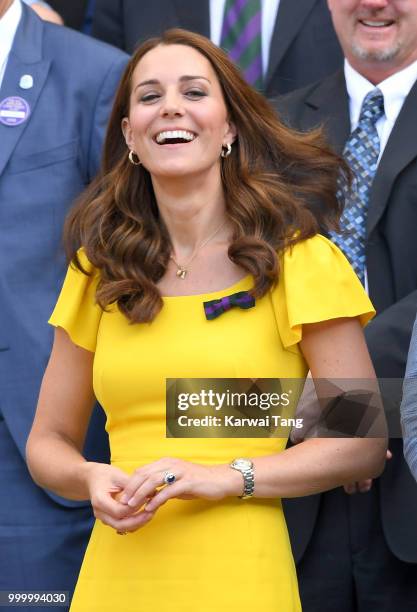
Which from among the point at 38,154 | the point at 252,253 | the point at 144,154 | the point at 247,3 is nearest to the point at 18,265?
the point at 38,154

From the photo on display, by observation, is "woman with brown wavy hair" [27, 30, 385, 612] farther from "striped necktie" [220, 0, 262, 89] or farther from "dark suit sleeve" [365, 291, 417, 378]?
"striped necktie" [220, 0, 262, 89]

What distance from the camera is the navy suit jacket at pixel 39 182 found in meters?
4.14

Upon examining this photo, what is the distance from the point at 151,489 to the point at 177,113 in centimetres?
98

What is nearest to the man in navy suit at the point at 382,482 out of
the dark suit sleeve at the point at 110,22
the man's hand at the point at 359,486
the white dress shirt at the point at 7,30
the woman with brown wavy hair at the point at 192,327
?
the man's hand at the point at 359,486

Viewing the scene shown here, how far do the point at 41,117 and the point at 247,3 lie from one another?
1.05m

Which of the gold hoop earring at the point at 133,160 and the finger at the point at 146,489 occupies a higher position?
the gold hoop earring at the point at 133,160

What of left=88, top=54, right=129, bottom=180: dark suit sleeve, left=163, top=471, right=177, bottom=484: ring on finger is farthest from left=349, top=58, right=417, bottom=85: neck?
left=163, top=471, right=177, bottom=484: ring on finger

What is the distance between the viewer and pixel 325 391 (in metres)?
3.37

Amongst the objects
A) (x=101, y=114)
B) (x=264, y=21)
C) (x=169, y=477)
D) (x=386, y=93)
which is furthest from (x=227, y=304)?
(x=264, y=21)

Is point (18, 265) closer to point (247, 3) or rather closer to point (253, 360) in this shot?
point (253, 360)

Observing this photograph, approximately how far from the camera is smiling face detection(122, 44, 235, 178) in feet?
11.8

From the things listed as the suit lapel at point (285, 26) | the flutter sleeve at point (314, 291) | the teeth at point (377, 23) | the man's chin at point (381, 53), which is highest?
the teeth at point (377, 23)

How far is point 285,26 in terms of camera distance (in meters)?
4.81

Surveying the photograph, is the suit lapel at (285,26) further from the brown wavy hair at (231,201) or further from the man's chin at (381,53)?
the brown wavy hair at (231,201)
